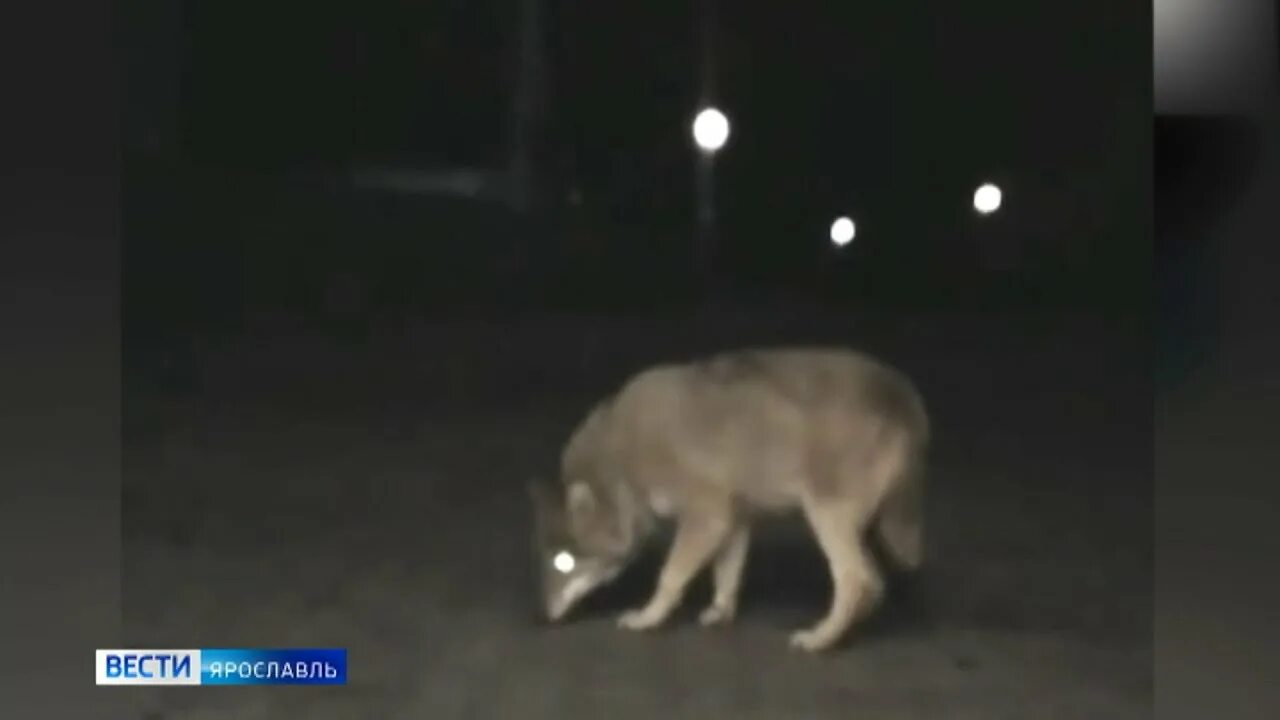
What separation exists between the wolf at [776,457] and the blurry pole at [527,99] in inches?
6.7

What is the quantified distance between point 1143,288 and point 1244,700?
1.02 ft

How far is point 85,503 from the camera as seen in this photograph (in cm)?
114

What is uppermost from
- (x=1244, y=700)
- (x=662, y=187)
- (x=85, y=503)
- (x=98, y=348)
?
(x=662, y=187)

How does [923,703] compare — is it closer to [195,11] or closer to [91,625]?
[91,625]

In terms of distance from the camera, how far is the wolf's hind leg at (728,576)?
1.12 metres

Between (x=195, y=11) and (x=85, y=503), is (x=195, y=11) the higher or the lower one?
the higher one

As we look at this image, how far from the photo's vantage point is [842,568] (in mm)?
1119

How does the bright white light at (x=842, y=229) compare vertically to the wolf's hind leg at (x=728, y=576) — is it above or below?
above

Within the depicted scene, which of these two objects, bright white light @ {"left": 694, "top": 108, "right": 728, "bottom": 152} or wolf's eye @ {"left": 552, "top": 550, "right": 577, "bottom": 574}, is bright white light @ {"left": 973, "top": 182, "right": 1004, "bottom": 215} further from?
wolf's eye @ {"left": 552, "top": 550, "right": 577, "bottom": 574}

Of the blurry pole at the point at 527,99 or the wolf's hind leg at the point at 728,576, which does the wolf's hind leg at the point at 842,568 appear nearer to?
the wolf's hind leg at the point at 728,576

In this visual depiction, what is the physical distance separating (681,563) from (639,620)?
0.17 feet

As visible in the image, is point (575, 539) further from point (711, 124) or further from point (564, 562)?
point (711, 124)

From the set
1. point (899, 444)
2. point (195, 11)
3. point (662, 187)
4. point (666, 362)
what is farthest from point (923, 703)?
point (195, 11)

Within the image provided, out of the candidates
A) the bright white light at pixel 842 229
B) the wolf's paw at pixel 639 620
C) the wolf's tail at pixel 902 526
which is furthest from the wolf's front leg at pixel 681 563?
the bright white light at pixel 842 229
